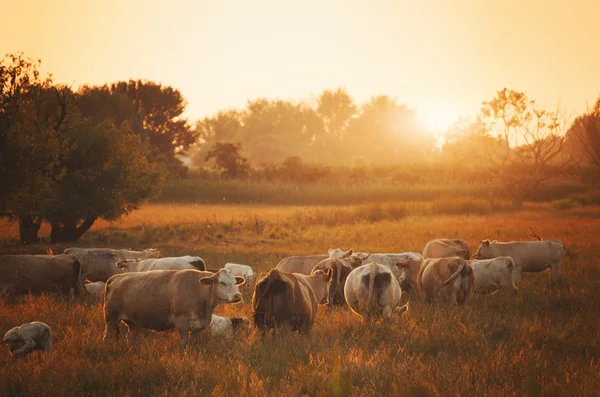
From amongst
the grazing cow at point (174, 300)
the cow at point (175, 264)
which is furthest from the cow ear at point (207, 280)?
the cow at point (175, 264)

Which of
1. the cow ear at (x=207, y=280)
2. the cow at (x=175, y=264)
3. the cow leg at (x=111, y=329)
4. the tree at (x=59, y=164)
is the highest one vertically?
the tree at (x=59, y=164)

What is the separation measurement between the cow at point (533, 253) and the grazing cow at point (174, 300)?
395 inches

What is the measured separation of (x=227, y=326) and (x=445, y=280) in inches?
199

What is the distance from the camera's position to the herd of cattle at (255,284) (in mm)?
9734

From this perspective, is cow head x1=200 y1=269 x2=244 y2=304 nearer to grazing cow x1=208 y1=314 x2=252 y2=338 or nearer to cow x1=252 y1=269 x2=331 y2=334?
cow x1=252 y1=269 x2=331 y2=334

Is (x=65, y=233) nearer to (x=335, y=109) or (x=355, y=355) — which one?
(x=355, y=355)

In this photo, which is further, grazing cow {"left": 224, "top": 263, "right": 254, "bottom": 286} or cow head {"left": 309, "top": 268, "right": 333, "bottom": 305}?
grazing cow {"left": 224, "top": 263, "right": 254, "bottom": 286}

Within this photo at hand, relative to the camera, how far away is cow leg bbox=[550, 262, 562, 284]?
54.4ft

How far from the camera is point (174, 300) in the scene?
9680mm

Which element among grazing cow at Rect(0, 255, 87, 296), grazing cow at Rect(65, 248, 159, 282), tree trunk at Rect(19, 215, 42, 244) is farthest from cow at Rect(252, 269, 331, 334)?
tree trunk at Rect(19, 215, 42, 244)

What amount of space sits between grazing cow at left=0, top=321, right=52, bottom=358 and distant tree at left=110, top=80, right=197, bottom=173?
61946 mm

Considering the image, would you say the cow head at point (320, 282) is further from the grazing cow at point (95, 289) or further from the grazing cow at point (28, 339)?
the grazing cow at point (95, 289)

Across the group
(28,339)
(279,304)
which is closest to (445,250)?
(279,304)

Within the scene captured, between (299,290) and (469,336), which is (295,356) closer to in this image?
(299,290)
